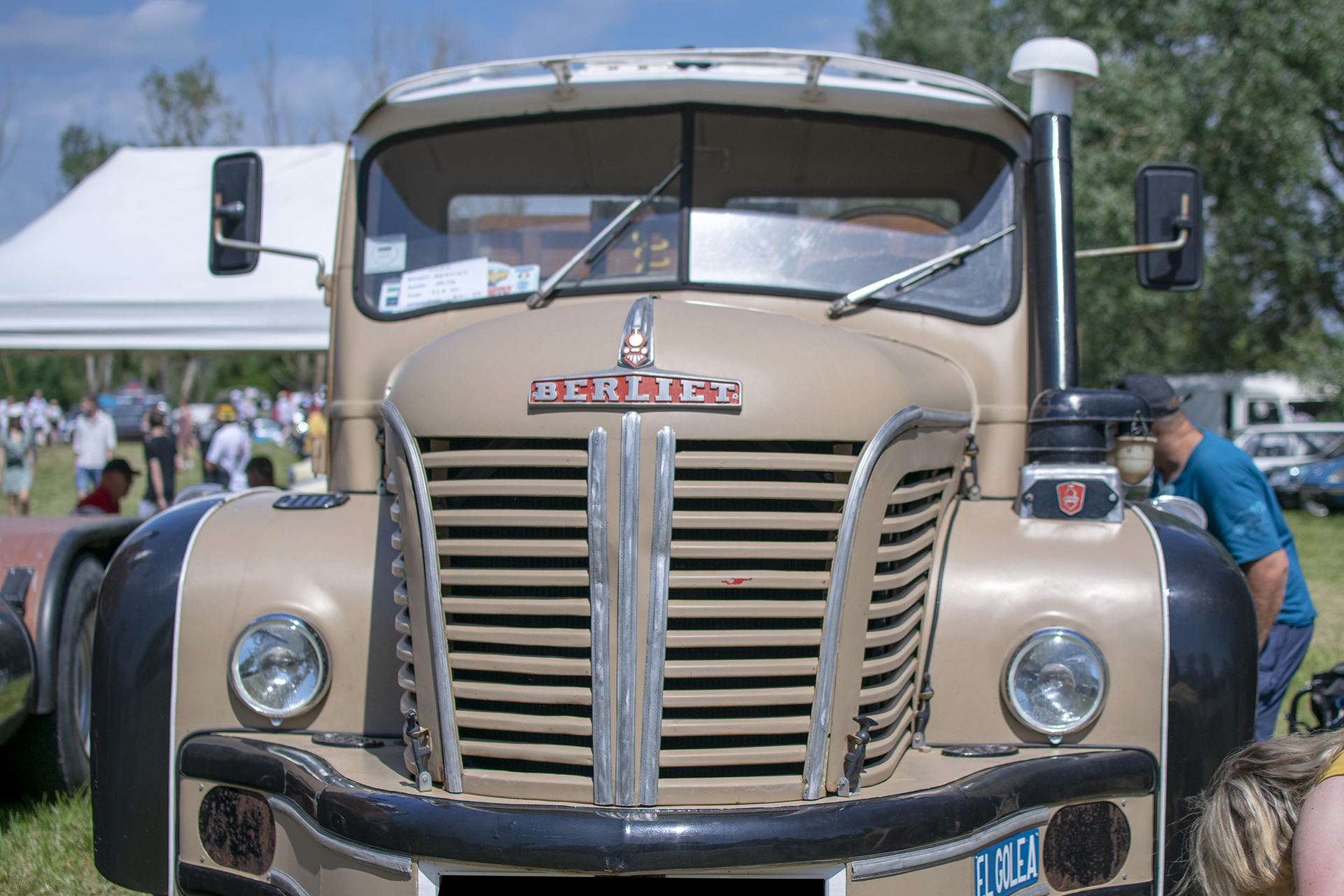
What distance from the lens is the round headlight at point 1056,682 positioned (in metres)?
2.55

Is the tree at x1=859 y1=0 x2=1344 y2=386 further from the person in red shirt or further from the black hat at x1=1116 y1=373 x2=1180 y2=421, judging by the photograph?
the person in red shirt

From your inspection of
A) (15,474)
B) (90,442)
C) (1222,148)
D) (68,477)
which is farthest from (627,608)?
(68,477)

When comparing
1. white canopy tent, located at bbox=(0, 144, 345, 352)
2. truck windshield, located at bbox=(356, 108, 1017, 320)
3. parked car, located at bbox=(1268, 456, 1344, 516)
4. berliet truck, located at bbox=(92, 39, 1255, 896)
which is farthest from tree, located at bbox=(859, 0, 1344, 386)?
berliet truck, located at bbox=(92, 39, 1255, 896)

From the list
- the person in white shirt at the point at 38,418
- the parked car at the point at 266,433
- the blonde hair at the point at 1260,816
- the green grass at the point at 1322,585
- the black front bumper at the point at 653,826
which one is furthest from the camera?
the parked car at the point at 266,433

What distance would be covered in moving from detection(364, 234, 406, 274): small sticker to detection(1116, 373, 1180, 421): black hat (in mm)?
2679


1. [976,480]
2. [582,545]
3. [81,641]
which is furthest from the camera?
[81,641]

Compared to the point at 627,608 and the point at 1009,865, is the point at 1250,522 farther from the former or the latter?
the point at 627,608

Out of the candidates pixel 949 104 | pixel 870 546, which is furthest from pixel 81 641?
pixel 949 104

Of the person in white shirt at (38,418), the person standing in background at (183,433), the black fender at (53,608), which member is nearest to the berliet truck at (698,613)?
the black fender at (53,608)

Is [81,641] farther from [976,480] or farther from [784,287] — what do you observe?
[976,480]

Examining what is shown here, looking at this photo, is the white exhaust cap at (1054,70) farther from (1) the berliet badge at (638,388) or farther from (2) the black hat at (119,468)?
(2) the black hat at (119,468)

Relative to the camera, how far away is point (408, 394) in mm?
2537

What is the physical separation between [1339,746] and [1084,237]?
18398mm

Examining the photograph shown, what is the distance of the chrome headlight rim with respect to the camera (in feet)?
8.34
